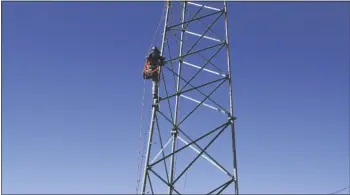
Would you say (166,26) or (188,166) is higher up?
(166,26)

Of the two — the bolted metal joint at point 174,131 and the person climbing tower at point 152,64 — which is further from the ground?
the person climbing tower at point 152,64

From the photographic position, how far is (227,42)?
1507cm

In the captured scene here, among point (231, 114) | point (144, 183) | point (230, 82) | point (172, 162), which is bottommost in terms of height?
point (144, 183)

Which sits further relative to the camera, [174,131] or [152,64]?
[152,64]

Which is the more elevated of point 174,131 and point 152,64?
point 152,64

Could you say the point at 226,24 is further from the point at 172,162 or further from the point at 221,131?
the point at 172,162

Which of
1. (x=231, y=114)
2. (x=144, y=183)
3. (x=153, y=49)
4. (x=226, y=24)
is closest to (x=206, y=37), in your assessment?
(x=226, y=24)

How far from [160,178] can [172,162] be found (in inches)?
48.8

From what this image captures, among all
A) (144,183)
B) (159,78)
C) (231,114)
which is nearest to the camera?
(144,183)

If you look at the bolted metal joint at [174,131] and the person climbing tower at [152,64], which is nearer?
the bolted metal joint at [174,131]

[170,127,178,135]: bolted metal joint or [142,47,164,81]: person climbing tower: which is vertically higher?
[142,47,164,81]: person climbing tower

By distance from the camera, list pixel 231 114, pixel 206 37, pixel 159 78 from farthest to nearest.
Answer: pixel 206 37 < pixel 159 78 < pixel 231 114

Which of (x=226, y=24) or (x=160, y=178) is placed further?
(x=226, y=24)

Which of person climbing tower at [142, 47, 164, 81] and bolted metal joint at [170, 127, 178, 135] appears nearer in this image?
bolted metal joint at [170, 127, 178, 135]
